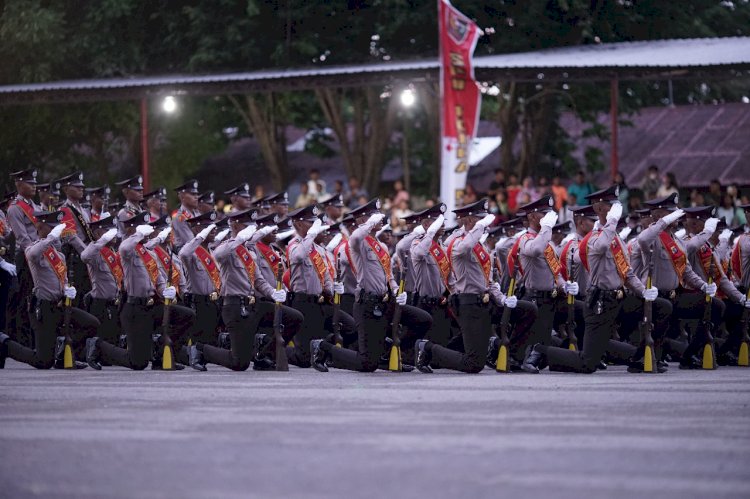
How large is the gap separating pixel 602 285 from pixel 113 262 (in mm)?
6249

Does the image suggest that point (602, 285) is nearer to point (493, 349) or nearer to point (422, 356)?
point (493, 349)

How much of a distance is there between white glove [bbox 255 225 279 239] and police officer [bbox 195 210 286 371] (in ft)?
0.54

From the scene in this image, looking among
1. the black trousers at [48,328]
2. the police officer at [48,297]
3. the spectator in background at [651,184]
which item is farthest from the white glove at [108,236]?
the spectator in background at [651,184]

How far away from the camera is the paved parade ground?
10.7m

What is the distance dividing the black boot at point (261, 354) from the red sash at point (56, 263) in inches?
95.6

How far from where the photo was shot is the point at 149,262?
71.2 ft

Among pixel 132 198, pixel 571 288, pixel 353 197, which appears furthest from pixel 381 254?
pixel 353 197

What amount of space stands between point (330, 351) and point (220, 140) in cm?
3394

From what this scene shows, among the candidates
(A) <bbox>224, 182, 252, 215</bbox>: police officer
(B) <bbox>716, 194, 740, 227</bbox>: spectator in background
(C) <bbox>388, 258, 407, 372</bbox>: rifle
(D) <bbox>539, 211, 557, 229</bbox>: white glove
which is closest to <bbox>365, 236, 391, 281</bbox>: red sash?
(C) <bbox>388, 258, 407, 372</bbox>: rifle

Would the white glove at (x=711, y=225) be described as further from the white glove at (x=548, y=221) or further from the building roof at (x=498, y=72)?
the building roof at (x=498, y=72)

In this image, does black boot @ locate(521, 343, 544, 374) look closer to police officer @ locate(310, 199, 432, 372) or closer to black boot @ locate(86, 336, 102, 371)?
police officer @ locate(310, 199, 432, 372)

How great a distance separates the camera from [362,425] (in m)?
13.6

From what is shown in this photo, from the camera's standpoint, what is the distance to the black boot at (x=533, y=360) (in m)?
20.3

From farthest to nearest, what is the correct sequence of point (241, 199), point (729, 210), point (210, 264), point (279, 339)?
point (729, 210) → point (241, 199) → point (210, 264) → point (279, 339)
